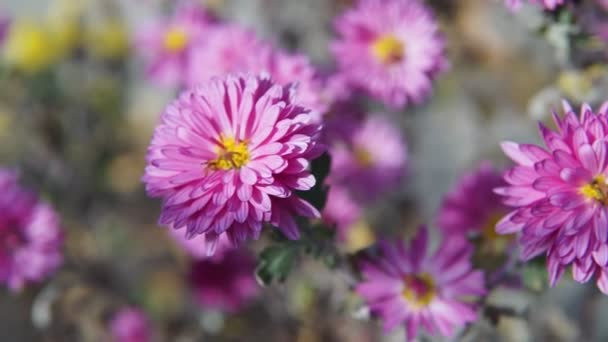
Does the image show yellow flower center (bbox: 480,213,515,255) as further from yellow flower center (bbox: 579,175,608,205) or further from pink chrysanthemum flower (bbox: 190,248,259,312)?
pink chrysanthemum flower (bbox: 190,248,259,312)

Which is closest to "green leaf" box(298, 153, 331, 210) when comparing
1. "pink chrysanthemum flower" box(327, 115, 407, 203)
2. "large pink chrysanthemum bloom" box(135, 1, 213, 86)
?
"pink chrysanthemum flower" box(327, 115, 407, 203)

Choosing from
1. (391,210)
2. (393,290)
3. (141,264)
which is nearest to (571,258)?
(393,290)

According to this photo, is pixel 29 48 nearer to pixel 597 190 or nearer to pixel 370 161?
pixel 370 161

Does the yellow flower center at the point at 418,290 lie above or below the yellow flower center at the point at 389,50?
below

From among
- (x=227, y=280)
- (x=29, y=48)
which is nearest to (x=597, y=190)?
(x=227, y=280)

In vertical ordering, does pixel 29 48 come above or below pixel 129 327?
above

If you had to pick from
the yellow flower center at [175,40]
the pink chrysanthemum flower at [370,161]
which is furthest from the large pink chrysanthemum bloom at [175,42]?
the pink chrysanthemum flower at [370,161]

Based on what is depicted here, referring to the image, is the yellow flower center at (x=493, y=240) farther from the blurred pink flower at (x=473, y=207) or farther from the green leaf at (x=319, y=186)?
the green leaf at (x=319, y=186)
